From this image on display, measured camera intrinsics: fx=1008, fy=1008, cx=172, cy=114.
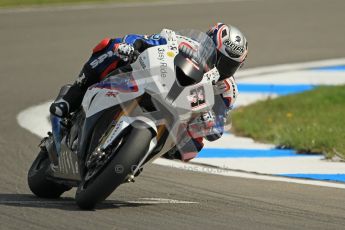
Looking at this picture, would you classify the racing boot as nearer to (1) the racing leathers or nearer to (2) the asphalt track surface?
(1) the racing leathers

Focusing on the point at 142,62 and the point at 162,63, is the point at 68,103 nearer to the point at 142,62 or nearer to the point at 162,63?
the point at 142,62

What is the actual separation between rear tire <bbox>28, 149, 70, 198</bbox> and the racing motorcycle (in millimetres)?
336

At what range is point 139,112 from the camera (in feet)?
22.3

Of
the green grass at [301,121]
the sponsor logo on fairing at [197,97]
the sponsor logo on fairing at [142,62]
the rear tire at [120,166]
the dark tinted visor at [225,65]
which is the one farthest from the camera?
the green grass at [301,121]

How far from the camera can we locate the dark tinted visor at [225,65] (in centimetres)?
702

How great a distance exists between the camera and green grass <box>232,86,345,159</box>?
388 inches

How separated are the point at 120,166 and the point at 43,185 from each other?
1213 millimetres

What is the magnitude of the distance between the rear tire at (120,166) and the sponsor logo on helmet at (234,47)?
863mm

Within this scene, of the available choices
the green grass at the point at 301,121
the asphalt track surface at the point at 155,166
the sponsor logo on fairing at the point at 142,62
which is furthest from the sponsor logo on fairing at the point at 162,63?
the green grass at the point at 301,121

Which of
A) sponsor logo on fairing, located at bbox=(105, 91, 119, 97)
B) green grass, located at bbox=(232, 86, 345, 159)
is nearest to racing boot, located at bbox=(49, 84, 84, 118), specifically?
sponsor logo on fairing, located at bbox=(105, 91, 119, 97)

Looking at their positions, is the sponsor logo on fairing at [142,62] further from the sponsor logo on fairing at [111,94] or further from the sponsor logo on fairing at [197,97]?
the sponsor logo on fairing at [197,97]

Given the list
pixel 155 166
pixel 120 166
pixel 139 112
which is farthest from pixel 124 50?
pixel 155 166

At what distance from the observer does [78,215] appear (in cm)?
657

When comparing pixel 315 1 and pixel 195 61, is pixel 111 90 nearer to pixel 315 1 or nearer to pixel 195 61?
pixel 195 61
